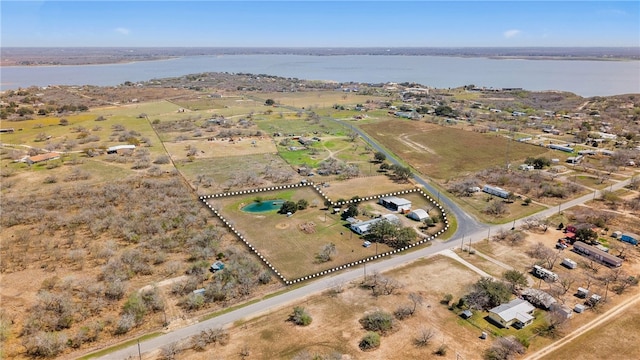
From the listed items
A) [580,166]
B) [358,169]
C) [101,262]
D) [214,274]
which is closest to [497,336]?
[214,274]

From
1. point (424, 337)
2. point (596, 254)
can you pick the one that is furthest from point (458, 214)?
point (424, 337)

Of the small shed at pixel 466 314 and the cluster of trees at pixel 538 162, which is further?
the cluster of trees at pixel 538 162

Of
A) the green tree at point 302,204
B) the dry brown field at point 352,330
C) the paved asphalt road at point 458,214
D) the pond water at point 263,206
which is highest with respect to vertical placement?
the green tree at point 302,204

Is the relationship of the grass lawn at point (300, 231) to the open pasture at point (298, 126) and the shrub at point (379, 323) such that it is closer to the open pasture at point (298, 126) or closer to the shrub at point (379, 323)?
the shrub at point (379, 323)

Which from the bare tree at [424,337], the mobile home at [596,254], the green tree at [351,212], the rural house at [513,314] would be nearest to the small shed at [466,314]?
the rural house at [513,314]

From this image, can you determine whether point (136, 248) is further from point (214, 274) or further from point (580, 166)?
point (580, 166)

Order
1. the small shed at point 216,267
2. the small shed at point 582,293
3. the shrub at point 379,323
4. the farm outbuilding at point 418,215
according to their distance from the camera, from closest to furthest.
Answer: the shrub at point 379,323
the small shed at point 582,293
the small shed at point 216,267
the farm outbuilding at point 418,215

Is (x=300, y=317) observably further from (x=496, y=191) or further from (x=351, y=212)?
(x=496, y=191)
